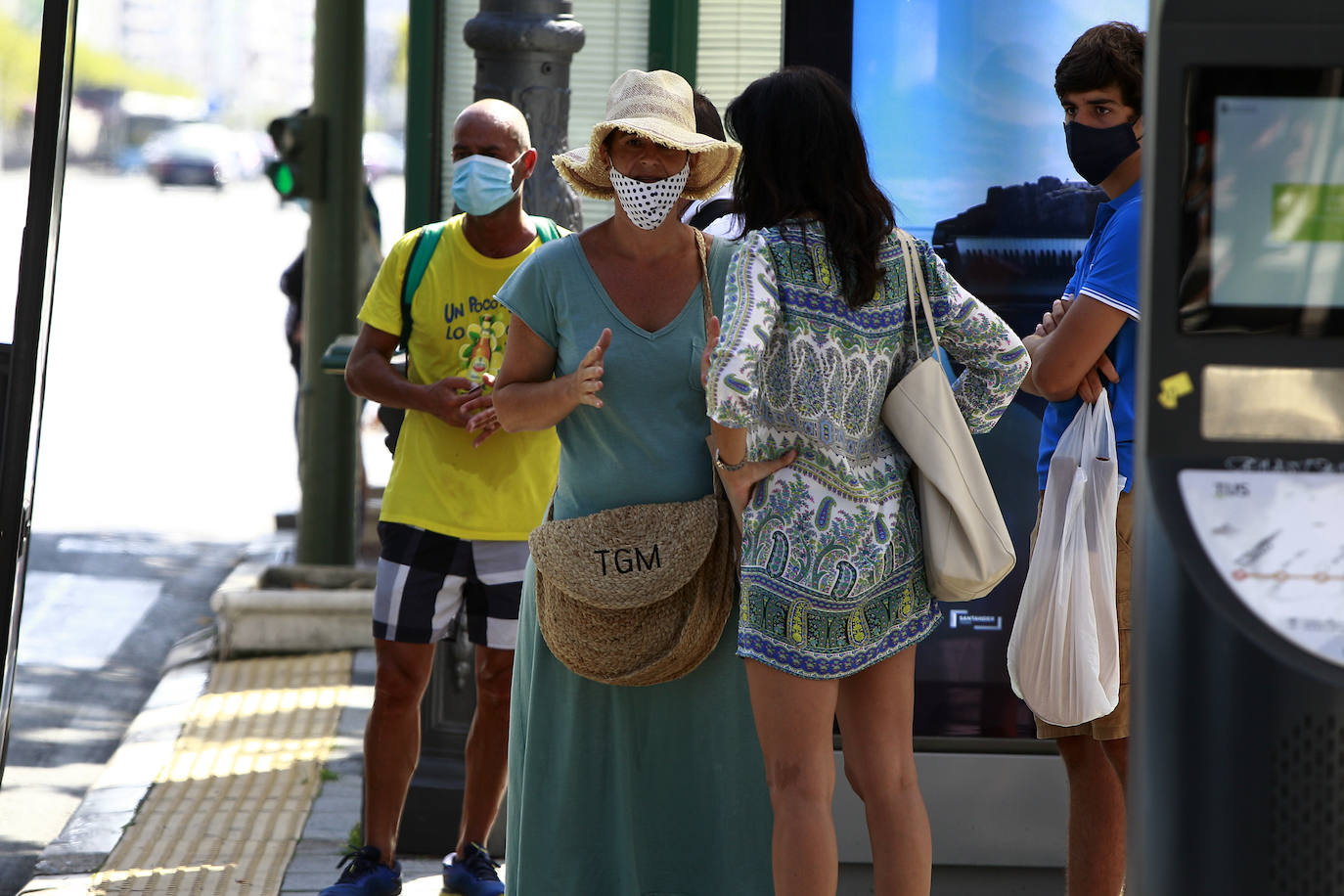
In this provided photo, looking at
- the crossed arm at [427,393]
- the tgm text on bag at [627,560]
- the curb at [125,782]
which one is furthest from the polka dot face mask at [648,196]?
the curb at [125,782]

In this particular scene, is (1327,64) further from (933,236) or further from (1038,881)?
(1038,881)

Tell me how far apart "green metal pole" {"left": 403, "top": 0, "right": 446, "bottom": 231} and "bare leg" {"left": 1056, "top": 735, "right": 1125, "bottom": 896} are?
2416 millimetres

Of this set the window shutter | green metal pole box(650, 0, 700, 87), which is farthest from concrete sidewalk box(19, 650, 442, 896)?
the window shutter

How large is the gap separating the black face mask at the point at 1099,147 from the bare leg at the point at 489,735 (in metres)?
1.86

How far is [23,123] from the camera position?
2957 millimetres

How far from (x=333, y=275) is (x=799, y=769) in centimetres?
568

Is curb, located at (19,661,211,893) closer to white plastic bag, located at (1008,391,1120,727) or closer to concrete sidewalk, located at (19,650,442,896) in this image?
concrete sidewalk, located at (19,650,442,896)

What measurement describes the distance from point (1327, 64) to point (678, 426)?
5.62 feet

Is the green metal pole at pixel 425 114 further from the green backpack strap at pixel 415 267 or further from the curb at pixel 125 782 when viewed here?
the curb at pixel 125 782

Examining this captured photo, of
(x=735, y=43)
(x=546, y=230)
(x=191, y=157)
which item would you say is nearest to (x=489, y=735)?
(x=546, y=230)

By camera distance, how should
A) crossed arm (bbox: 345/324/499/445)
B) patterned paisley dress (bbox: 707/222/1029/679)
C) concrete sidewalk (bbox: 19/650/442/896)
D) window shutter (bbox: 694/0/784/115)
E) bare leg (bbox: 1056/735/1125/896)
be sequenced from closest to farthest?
patterned paisley dress (bbox: 707/222/1029/679), bare leg (bbox: 1056/735/1125/896), crossed arm (bbox: 345/324/499/445), concrete sidewalk (bbox: 19/650/442/896), window shutter (bbox: 694/0/784/115)

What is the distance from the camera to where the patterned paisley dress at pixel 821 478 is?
111 inches

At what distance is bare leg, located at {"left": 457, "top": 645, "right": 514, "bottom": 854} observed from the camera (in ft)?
13.6

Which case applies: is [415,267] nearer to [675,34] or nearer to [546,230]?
[546,230]
